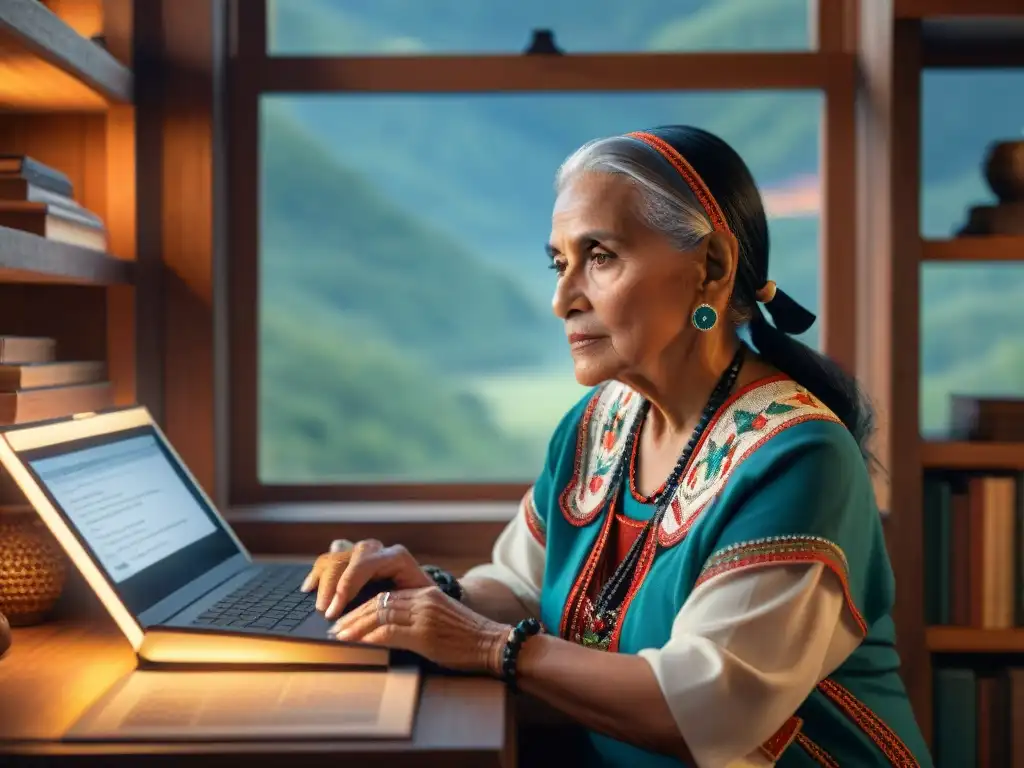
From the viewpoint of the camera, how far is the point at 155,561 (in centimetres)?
136

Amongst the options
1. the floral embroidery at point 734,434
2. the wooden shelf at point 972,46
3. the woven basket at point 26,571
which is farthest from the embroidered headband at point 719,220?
the woven basket at point 26,571

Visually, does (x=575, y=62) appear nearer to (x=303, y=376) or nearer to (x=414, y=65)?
(x=414, y=65)

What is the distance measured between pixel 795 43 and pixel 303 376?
127 cm

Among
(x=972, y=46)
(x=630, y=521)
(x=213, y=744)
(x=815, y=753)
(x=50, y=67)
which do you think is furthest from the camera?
(x=972, y=46)

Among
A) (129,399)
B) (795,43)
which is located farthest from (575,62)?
(129,399)

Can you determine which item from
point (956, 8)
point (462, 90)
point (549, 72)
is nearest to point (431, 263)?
point (462, 90)

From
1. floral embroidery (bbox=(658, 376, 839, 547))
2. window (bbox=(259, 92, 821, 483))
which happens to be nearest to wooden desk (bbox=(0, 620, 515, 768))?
floral embroidery (bbox=(658, 376, 839, 547))

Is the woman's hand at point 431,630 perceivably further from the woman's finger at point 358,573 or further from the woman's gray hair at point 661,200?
the woman's gray hair at point 661,200

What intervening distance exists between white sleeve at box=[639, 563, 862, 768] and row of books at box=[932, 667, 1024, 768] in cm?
90

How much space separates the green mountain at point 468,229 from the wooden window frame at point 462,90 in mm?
44

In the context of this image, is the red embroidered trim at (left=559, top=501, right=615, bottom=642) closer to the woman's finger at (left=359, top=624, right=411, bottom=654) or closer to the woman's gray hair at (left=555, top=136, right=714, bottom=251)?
the woman's finger at (left=359, top=624, right=411, bottom=654)

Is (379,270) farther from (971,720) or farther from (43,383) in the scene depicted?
(971,720)

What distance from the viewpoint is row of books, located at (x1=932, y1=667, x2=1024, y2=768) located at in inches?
74.1

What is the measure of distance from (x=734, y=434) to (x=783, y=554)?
0.73 ft
